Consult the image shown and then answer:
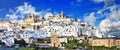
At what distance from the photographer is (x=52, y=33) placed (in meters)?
25.0

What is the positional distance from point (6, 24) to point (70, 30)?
24.5ft

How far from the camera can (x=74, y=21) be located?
97.6 feet

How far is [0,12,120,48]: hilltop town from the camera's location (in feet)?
67.1

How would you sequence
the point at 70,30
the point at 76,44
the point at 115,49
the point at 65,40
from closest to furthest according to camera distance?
1. the point at 115,49
2. the point at 76,44
3. the point at 65,40
4. the point at 70,30

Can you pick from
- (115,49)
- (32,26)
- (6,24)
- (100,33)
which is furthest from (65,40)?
(6,24)

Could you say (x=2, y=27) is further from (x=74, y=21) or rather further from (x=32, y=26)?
(x=74, y=21)

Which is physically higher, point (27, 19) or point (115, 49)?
point (27, 19)

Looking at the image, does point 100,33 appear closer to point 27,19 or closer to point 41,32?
point 41,32

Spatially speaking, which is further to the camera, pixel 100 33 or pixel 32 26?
pixel 32 26

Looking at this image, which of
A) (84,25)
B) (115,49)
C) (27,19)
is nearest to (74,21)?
(84,25)

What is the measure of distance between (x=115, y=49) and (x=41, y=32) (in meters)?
9.36

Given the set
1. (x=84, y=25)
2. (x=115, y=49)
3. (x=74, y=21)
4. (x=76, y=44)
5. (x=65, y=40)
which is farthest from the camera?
(x=74, y=21)

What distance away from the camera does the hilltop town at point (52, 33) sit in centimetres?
2044

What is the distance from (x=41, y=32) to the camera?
25.9 m
